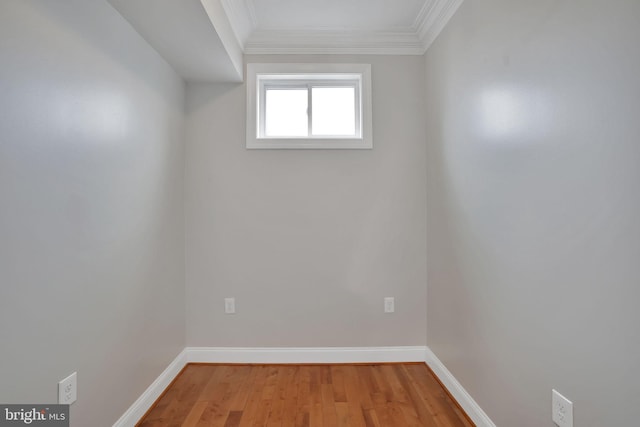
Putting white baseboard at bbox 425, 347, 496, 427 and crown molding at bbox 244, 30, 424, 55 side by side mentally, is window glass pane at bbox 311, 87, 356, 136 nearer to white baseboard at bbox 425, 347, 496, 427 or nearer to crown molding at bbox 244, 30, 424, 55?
crown molding at bbox 244, 30, 424, 55

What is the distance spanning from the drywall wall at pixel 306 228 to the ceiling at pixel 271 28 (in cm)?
10

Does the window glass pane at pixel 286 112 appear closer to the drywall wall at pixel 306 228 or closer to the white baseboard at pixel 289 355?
the drywall wall at pixel 306 228

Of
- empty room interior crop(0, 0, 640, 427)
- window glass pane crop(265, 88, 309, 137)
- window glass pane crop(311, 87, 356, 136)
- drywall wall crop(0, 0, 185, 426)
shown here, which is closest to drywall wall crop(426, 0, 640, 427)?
empty room interior crop(0, 0, 640, 427)

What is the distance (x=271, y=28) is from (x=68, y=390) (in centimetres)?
247

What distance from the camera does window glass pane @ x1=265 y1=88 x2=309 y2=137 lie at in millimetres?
2877

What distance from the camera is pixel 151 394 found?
6.92 ft

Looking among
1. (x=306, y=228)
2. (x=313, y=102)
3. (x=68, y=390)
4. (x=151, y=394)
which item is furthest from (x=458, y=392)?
(x=313, y=102)

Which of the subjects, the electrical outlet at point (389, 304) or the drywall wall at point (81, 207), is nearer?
the drywall wall at point (81, 207)

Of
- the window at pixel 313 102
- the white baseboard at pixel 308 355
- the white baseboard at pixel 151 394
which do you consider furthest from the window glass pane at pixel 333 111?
the white baseboard at pixel 151 394

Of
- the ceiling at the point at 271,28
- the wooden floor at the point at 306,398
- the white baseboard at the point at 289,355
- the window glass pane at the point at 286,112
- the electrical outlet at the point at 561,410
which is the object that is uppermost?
the ceiling at the point at 271,28

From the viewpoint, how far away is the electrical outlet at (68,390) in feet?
4.46

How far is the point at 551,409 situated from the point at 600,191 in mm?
842

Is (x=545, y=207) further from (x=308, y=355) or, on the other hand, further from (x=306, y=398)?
(x=308, y=355)

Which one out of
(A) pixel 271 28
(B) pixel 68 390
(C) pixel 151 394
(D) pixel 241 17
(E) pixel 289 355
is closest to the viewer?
(B) pixel 68 390
